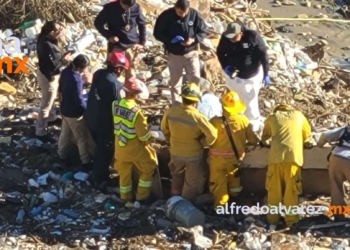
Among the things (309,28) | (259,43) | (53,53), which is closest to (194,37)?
(259,43)

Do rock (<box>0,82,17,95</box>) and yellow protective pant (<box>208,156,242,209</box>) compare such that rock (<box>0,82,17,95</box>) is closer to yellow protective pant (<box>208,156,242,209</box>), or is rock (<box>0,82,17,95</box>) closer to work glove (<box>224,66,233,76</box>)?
work glove (<box>224,66,233,76</box>)

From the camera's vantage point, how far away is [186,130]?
39.8 feet

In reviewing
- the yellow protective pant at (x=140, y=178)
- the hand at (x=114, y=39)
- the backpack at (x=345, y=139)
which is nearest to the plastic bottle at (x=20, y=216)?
the yellow protective pant at (x=140, y=178)

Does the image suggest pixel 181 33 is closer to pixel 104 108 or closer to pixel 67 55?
pixel 104 108

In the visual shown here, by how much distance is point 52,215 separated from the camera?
12758mm

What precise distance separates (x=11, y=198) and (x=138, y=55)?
12.2ft

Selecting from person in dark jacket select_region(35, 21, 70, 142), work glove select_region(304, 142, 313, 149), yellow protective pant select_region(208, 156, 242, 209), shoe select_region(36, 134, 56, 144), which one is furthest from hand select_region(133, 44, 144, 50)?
work glove select_region(304, 142, 313, 149)

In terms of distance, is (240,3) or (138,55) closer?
(138,55)

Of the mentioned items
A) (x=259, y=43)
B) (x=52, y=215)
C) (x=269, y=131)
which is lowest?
(x=52, y=215)

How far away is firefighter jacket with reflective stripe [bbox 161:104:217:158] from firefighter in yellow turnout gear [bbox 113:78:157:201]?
312mm

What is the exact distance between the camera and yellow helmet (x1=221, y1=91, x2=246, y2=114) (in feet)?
39.9

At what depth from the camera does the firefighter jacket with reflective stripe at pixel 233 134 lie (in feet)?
40.0

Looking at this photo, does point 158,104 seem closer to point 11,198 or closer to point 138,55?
point 138,55

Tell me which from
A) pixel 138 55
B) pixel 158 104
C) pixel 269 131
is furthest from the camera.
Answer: pixel 138 55
